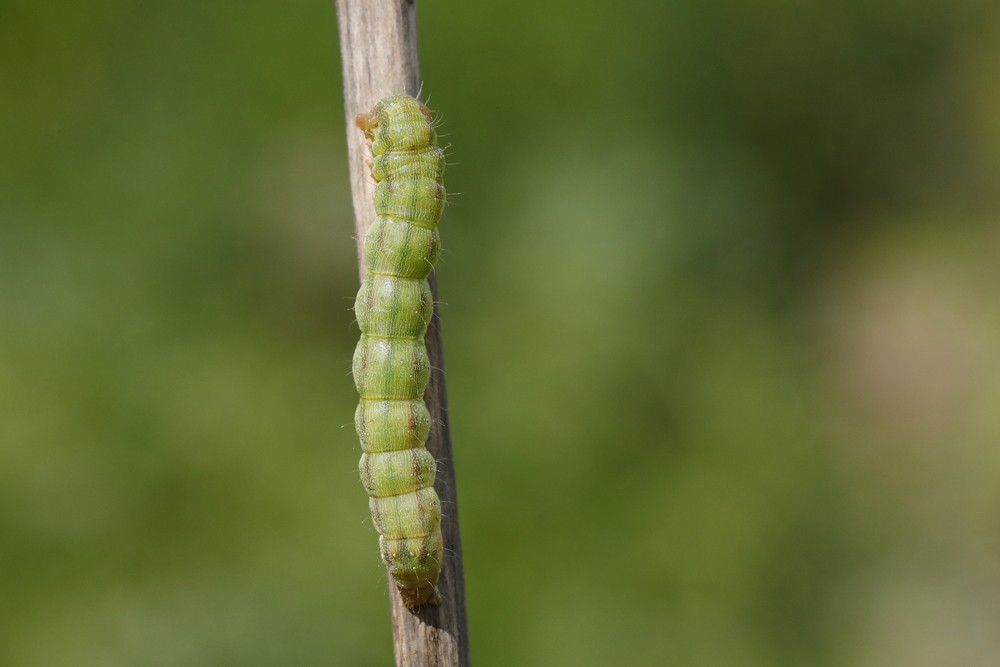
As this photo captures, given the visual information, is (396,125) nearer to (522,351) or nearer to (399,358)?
(399,358)

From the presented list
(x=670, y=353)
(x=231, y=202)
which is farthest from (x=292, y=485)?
(x=670, y=353)

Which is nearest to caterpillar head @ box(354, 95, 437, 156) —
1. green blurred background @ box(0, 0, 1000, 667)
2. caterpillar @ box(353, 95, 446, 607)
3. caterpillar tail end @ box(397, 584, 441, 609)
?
caterpillar @ box(353, 95, 446, 607)

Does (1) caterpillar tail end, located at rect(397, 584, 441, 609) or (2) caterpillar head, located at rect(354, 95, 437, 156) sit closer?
(1) caterpillar tail end, located at rect(397, 584, 441, 609)

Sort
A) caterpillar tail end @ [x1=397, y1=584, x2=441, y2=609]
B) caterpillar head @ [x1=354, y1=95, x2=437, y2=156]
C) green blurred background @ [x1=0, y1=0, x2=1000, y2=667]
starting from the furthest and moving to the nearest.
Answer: green blurred background @ [x1=0, y1=0, x2=1000, y2=667] → caterpillar head @ [x1=354, y1=95, x2=437, y2=156] → caterpillar tail end @ [x1=397, y1=584, x2=441, y2=609]

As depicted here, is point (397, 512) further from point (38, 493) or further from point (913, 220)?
point (913, 220)

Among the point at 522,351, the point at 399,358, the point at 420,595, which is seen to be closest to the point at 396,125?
the point at 399,358

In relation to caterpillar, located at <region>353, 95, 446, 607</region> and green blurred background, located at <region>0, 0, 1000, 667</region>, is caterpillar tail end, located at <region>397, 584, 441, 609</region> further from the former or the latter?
green blurred background, located at <region>0, 0, 1000, 667</region>

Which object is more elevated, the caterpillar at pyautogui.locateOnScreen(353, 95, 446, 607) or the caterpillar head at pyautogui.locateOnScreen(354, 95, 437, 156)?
the caterpillar head at pyautogui.locateOnScreen(354, 95, 437, 156)
